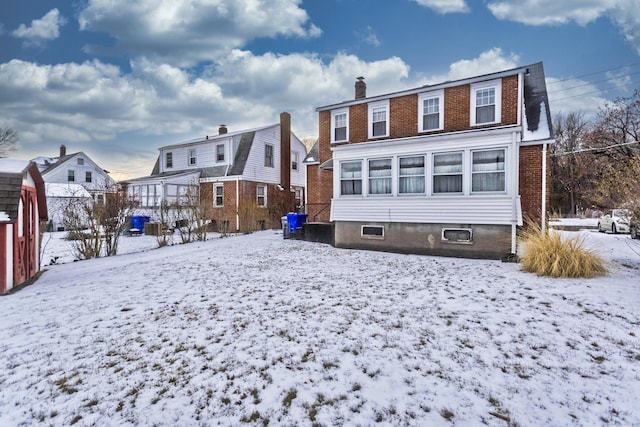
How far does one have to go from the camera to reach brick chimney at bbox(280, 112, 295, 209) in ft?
82.2

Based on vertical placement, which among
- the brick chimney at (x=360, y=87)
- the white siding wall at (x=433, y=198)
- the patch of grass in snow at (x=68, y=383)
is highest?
the brick chimney at (x=360, y=87)

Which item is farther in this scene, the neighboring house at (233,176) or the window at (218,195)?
the window at (218,195)

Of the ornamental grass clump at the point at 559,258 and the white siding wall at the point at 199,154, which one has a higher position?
Result: the white siding wall at the point at 199,154

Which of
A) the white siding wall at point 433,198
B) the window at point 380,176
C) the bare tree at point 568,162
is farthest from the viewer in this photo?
the bare tree at point 568,162

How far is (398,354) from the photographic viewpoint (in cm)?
381

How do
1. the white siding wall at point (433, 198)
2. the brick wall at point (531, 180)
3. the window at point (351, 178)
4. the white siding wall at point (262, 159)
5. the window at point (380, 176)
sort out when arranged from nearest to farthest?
the white siding wall at point (433, 198) < the window at point (380, 176) < the brick wall at point (531, 180) < the window at point (351, 178) < the white siding wall at point (262, 159)

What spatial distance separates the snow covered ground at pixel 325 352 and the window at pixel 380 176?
17.3ft

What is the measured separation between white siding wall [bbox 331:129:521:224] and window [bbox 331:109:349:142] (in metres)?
3.81

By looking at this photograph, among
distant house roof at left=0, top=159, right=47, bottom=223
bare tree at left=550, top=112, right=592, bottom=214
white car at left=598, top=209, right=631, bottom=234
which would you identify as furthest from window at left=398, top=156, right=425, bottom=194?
bare tree at left=550, top=112, right=592, bottom=214

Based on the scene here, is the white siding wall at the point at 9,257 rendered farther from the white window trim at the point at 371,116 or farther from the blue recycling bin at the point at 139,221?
the blue recycling bin at the point at 139,221

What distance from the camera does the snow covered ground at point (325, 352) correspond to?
2.85 metres

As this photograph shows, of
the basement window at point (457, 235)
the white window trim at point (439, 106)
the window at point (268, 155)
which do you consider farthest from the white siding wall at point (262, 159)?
the basement window at point (457, 235)

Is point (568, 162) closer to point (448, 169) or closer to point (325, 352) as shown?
point (448, 169)

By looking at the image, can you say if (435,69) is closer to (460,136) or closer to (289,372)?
(460,136)
